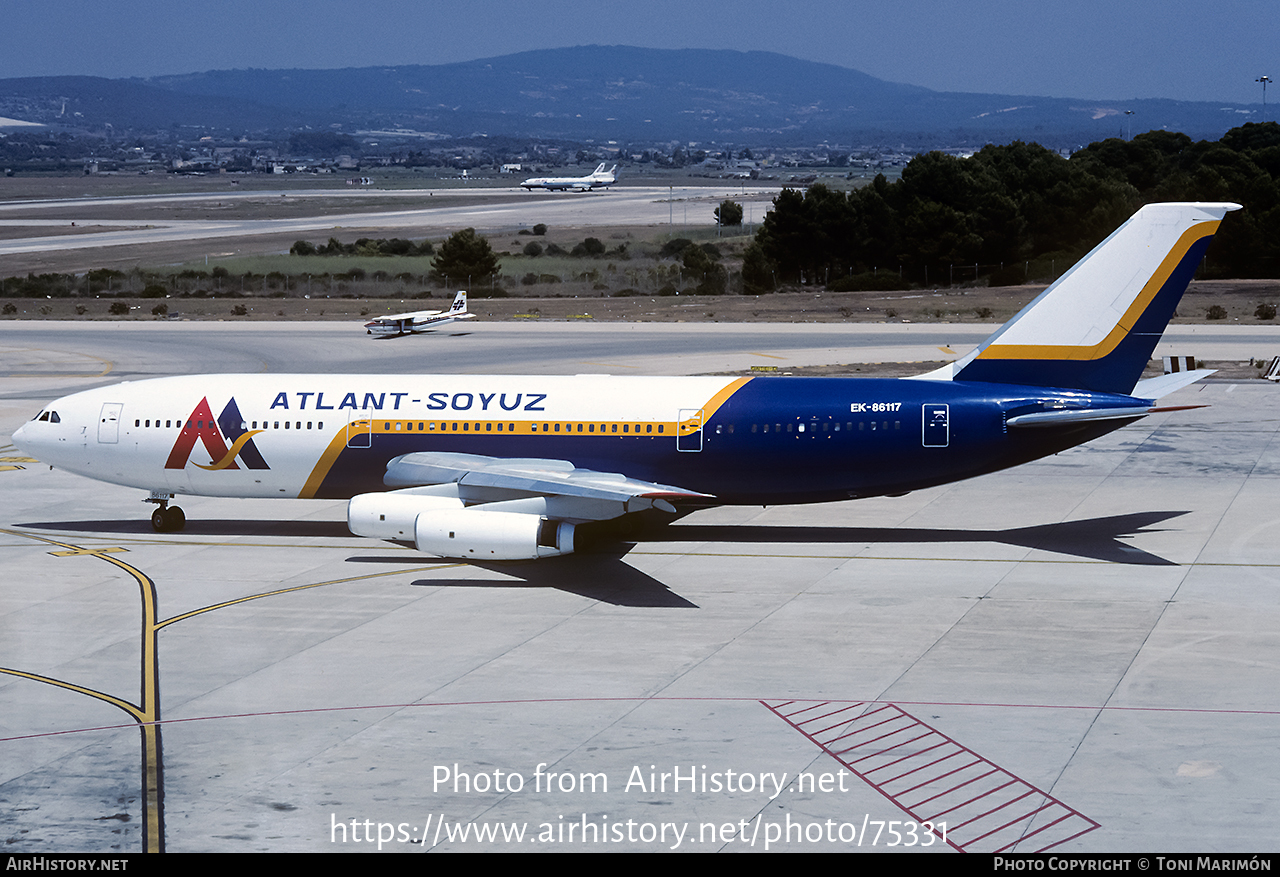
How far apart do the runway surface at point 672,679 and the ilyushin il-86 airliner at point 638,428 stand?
1.92 metres

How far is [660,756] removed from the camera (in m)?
22.8

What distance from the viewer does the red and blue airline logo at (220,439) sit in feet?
128

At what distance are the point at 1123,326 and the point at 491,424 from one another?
17470 mm

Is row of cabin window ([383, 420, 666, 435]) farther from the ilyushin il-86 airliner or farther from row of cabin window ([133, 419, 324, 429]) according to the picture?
row of cabin window ([133, 419, 324, 429])

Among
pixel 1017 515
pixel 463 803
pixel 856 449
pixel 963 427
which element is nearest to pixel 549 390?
pixel 856 449

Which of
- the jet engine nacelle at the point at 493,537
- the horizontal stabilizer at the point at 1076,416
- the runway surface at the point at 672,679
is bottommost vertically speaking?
the runway surface at the point at 672,679

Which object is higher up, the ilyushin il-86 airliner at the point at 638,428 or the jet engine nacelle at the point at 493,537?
the ilyushin il-86 airliner at the point at 638,428

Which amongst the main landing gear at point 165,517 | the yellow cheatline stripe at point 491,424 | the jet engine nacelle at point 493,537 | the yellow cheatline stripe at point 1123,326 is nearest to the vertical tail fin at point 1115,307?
the yellow cheatline stripe at point 1123,326

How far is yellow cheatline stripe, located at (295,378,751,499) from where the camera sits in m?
37.6

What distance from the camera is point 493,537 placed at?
111 ft

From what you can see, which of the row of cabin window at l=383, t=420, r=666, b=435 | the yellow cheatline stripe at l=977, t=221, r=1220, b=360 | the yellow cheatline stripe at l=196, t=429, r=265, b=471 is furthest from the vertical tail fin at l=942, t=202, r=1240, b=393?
the yellow cheatline stripe at l=196, t=429, r=265, b=471

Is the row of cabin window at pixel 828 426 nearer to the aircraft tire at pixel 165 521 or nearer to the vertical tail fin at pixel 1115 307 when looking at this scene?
the vertical tail fin at pixel 1115 307

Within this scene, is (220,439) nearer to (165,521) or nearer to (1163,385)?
(165,521)

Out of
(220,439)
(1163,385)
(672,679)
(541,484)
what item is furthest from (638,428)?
(1163,385)
